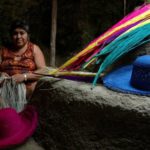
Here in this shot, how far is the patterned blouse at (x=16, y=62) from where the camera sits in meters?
3.11

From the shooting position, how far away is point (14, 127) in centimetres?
215

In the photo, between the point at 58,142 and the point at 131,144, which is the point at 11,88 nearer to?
the point at 58,142

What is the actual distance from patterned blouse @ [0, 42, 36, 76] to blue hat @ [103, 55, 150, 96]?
1.30 metres

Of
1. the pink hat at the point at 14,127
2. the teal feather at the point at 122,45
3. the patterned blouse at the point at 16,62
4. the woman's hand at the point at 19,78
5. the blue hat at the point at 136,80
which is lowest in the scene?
the pink hat at the point at 14,127

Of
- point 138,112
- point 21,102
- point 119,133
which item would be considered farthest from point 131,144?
point 21,102

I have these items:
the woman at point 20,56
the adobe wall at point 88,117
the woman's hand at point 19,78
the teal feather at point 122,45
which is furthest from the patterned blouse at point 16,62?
the teal feather at point 122,45

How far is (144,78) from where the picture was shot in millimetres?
1740

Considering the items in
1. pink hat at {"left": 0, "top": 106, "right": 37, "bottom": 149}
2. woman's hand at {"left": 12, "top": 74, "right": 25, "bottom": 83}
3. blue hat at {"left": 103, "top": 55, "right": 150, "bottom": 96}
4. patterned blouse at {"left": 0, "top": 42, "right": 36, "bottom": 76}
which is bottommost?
pink hat at {"left": 0, "top": 106, "right": 37, "bottom": 149}

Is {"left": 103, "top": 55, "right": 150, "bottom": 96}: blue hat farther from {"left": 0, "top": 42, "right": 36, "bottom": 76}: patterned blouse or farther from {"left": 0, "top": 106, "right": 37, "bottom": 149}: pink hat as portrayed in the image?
{"left": 0, "top": 42, "right": 36, "bottom": 76}: patterned blouse

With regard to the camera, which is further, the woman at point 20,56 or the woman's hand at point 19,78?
the woman at point 20,56

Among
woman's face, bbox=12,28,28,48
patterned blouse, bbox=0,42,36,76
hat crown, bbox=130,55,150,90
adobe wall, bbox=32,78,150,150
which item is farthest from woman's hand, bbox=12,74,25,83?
hat crown, bbox=130,55,150,90

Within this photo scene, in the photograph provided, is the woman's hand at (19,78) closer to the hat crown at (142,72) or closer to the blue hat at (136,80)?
the blue hat at (136,80)

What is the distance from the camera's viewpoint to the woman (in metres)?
3.10

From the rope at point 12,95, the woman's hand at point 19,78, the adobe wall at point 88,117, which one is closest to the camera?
the adobe wall at point 88,117
